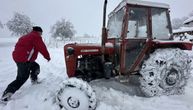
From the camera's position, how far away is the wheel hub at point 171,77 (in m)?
4.43

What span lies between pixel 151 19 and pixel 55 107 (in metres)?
2.74

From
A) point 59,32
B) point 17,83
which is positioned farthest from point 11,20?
point 17,83

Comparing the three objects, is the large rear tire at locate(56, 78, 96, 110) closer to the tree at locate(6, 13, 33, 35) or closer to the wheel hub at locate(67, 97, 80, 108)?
the wheel hub at locate(67, 97, 80, 108)

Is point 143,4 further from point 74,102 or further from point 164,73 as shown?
point 74,102

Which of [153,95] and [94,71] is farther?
[94,71]

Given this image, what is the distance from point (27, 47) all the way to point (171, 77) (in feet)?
10.6

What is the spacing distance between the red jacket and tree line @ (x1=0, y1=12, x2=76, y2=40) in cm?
3854

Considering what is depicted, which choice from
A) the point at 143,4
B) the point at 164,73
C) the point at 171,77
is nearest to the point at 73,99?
the point at 164,73

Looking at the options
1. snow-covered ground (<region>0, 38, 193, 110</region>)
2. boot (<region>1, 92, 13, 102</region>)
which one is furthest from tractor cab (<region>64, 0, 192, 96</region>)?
boot (<region>1, 92, 13, 102</region>)

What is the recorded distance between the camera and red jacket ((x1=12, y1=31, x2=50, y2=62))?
4.46 m

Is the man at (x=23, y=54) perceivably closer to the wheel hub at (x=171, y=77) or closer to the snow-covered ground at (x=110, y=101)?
the snow-covered ground at (x=110, y=101)

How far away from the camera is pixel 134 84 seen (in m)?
5.25

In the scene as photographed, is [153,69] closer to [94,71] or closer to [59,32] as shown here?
[94,71]

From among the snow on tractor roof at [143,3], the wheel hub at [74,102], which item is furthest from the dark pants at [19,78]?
the snow on tractor roof at [143,3]
